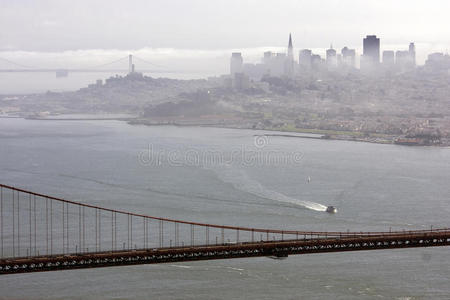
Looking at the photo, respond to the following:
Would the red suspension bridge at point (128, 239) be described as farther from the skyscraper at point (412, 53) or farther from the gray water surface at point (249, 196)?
the skyscraper at point (412, 53)

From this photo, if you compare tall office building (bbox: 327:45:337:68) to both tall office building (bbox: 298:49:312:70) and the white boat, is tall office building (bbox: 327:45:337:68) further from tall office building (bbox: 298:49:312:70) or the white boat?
the white boat

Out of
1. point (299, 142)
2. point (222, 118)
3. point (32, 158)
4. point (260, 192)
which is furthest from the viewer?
point (222, 118)

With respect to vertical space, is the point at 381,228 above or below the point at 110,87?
→ below

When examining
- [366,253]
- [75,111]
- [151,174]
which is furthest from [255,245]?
[75,111]

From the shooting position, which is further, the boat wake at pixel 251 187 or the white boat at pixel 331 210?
the boat wake at pixel 251 187

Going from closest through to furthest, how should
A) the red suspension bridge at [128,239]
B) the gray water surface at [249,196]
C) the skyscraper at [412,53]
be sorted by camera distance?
the red suspension bridge at [128,239] < the gray water surface at [249,196] < the skyscraper at [412,53]

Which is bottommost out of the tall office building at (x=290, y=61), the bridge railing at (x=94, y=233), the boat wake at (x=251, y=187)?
the bridge railing at (x=94, y=233)

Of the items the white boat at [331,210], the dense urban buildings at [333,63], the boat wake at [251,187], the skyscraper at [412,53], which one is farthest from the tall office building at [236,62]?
the white boat at [331,210]

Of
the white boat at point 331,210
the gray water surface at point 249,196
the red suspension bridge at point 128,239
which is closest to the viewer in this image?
the red suspension bridge at point 128,239

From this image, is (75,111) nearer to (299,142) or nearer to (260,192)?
(299,142)
